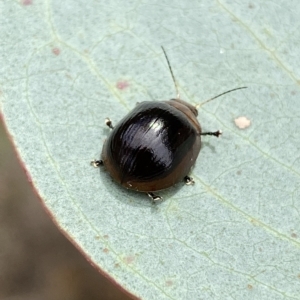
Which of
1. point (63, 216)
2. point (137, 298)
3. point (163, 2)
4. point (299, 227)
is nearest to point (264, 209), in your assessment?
point (299, 227)

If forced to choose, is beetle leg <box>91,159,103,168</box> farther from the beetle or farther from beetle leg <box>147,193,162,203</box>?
beetle leg <box>147,193,162,203</box>

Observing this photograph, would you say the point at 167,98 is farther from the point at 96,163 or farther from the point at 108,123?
the point at 96,163

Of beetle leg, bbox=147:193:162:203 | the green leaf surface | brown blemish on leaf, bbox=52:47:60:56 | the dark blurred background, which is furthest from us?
the dark blurred background

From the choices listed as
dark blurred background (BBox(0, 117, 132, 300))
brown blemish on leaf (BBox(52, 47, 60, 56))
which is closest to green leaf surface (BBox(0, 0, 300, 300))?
brown blemish on leaf (BBox(52, 47, 60, 56))

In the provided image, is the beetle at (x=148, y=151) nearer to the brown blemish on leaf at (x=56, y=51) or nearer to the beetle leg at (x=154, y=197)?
the beetle leg at (x=154, y=197)

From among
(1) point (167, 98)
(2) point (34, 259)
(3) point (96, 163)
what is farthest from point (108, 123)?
(2) point (34, 259)

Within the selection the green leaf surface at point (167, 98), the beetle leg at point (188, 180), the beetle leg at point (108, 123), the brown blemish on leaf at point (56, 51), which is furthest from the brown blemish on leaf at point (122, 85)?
the beetle leg at point (188, 180)

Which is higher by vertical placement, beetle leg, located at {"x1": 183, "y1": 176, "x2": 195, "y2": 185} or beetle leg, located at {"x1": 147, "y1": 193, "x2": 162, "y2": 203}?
beetle leg, located at {"x1": 183, "y1": 176, "x2": 195, "y2": 185}
